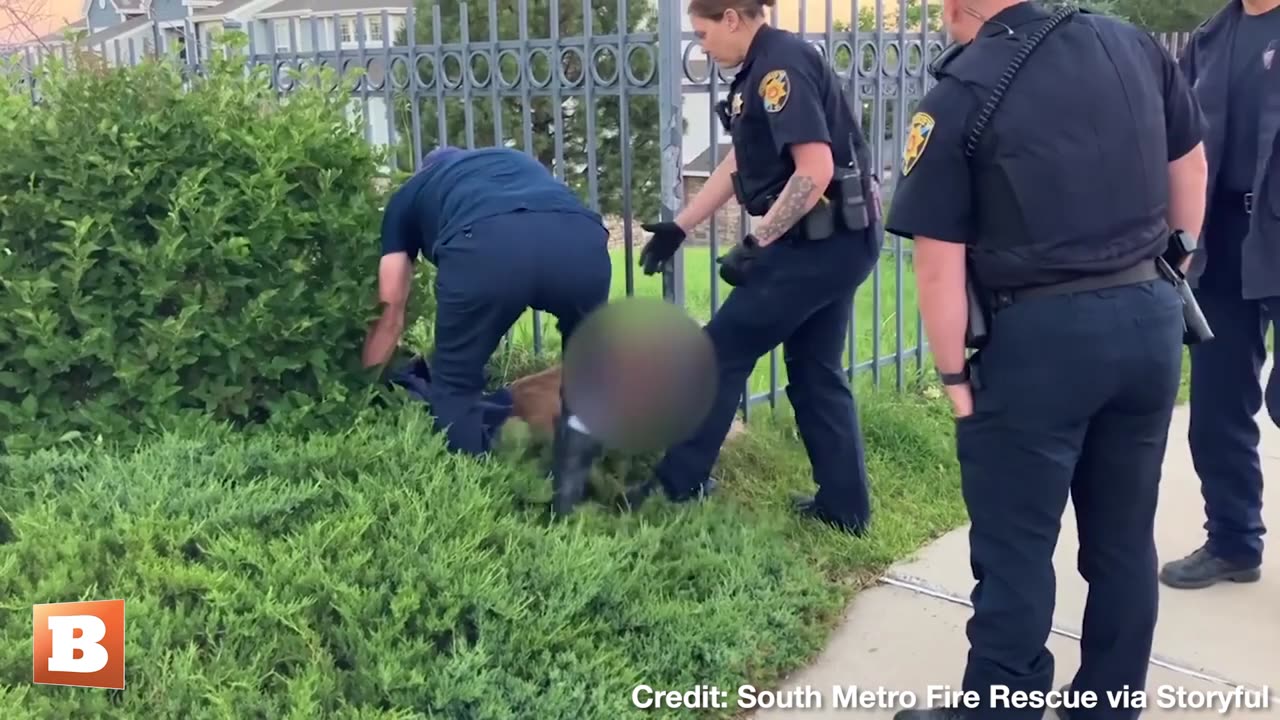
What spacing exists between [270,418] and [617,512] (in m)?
1.15

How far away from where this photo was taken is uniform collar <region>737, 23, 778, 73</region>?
3355 millimetres

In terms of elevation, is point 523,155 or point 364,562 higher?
point 523,155

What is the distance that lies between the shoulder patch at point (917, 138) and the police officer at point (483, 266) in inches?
54.9

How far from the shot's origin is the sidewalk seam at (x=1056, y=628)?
118 inches

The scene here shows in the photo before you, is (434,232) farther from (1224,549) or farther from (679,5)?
(1224,549)

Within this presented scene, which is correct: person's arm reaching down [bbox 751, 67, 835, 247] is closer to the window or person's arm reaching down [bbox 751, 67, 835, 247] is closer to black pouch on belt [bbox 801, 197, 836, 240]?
black pouch on belt [bbox 801, 197, 836, 240]

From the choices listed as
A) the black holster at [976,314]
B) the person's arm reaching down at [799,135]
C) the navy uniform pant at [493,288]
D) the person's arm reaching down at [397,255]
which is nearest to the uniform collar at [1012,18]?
the black holster at [976,314]

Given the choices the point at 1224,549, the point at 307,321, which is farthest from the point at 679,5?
the point at 1224,549

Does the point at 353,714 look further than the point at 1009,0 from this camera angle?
Yes

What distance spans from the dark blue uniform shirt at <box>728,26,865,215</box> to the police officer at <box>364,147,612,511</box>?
A: 1.77ft

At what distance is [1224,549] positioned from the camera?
3545mm

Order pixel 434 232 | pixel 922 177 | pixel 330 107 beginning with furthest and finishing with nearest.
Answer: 1. pixel 330 107
2. pixel 434 232
3. pixel 922 177

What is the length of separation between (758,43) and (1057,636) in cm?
194

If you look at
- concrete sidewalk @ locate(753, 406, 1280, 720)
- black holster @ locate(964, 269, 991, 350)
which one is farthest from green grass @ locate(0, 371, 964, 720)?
black holster @ locate(964, 269, 991, 350)
